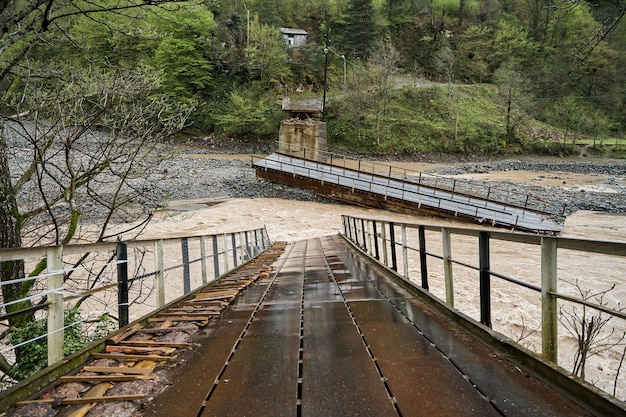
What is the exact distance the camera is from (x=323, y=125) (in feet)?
119

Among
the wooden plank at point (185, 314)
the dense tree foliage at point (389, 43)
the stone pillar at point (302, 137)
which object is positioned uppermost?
the dense tree foliage at point (389, 43)

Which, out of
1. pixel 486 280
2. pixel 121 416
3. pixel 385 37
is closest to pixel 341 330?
pixel 486 280

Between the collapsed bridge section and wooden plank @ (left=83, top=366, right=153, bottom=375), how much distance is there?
20286mm

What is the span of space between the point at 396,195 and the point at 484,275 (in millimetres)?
21144

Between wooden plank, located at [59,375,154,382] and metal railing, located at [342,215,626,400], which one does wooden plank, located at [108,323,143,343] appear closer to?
wooden plank, located at [59,375,154,382]

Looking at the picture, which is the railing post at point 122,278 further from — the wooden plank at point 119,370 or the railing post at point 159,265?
the wooden plank at point 119,370

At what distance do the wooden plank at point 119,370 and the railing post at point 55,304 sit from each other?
1.04 ft

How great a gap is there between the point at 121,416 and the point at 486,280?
288cm

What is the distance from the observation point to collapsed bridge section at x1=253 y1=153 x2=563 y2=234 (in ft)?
67.9

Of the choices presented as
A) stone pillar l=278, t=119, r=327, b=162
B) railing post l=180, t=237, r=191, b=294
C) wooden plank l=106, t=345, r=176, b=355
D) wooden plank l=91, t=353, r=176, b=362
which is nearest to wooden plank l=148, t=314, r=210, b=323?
wooden plank l=106, t=345, r=176, b=355

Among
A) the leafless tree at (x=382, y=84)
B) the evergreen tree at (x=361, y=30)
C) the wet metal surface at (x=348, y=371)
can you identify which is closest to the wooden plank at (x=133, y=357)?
the wet metal surface at (x=348, y=371)

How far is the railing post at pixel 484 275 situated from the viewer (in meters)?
3.29

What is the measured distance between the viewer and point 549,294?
257cm

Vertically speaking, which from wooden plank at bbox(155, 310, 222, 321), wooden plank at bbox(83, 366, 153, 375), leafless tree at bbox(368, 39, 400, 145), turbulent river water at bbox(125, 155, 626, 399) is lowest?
turbulent river water at bbox(125, 155, 626, 399)
